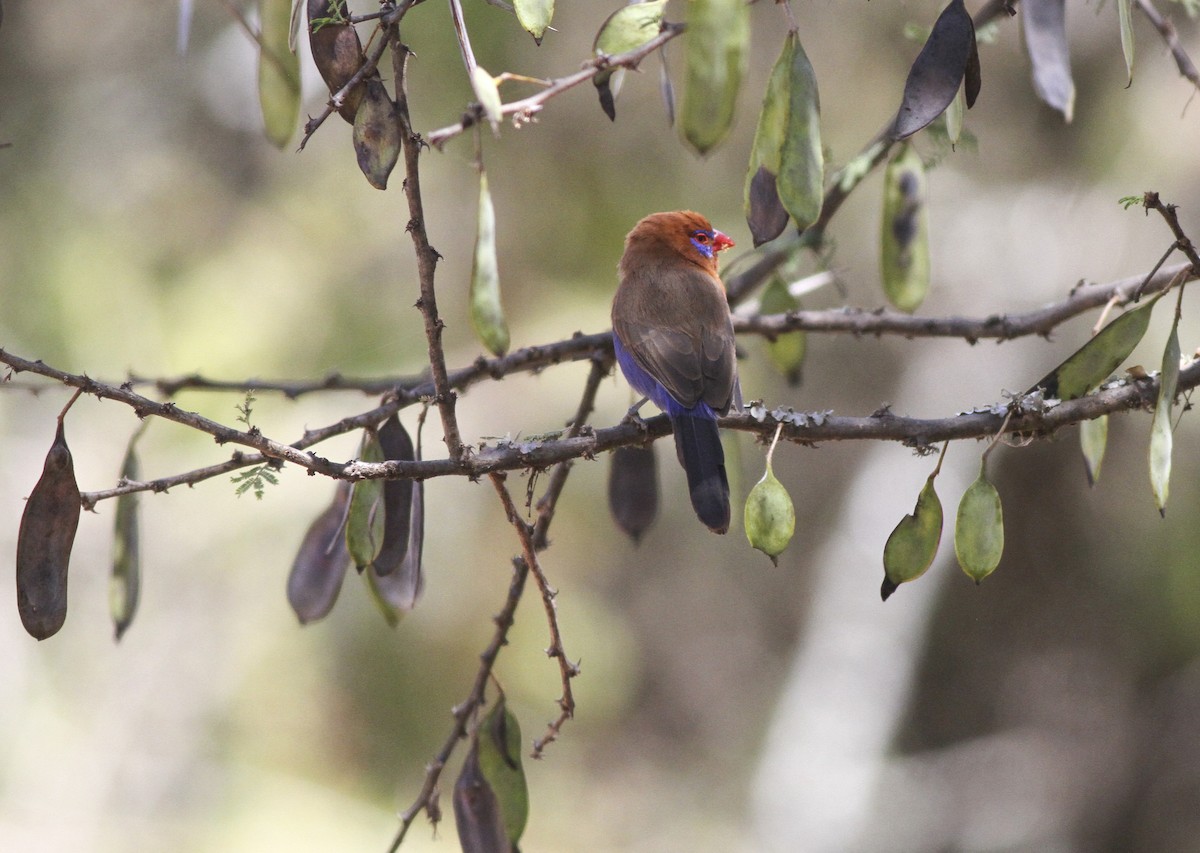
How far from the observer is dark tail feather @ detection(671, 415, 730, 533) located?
2.59 metres

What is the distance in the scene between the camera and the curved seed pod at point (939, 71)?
188cm

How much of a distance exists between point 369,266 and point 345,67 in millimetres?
5611

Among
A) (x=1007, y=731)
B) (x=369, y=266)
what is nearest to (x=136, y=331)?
(x=369, y=266)

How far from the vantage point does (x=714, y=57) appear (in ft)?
5.36

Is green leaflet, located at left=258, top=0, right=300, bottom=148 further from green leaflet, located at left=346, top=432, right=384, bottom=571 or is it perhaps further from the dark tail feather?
the dark tail feather

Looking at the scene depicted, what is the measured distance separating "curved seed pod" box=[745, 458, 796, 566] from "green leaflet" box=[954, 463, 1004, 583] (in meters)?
0.29

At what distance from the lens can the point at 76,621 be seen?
6.68m

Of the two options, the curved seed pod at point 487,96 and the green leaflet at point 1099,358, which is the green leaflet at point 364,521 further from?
the green leaflet at point 1099,358

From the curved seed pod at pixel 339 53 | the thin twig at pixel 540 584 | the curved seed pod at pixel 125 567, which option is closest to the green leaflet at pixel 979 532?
the thin twig at pixel 540 584

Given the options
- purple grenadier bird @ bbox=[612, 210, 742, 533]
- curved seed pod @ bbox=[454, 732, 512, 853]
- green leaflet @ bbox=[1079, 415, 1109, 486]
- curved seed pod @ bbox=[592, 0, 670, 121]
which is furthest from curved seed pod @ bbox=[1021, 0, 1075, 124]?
curved seed pod @ bbox=[454, 732, 512, 853]

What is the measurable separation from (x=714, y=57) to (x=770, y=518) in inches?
29.8

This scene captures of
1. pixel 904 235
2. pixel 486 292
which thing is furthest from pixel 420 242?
pixel 904 235

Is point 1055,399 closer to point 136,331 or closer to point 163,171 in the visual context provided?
point 136,331

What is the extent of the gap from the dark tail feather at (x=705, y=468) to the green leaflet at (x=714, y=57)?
1018 mm
